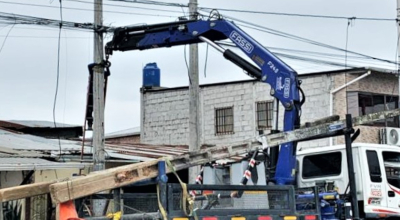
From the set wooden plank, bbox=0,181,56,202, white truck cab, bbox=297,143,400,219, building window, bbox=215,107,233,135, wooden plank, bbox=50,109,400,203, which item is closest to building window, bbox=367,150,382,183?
white truck cab, bbox=297,143,400,219

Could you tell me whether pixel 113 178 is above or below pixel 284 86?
below

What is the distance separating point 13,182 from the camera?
16047 millimetres

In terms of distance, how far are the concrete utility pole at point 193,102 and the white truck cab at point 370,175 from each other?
203 inches

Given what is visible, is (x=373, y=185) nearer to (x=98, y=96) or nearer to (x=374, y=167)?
(x=374, y=167)

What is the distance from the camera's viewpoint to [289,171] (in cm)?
1059

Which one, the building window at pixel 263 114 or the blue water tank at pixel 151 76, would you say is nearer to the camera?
the building window at pixel 263 114

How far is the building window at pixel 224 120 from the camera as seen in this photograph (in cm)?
2723

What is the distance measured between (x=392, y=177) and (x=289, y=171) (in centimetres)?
203

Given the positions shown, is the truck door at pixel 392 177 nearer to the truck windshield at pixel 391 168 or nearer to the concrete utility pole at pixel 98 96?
the truck windshield at pixel 391 168

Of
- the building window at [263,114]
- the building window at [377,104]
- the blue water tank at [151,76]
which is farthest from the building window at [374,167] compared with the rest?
the blue water tank at [151,76]

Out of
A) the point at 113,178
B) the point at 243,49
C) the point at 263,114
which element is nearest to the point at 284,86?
the point at 243,49

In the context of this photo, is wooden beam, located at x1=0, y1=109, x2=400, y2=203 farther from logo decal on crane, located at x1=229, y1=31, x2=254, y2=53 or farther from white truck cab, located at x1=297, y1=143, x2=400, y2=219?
logo decal on crane, located at x1=229, y1=31, x2=254, y2=53

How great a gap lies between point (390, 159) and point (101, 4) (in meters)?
7.22

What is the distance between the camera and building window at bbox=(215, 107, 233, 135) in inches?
1072
